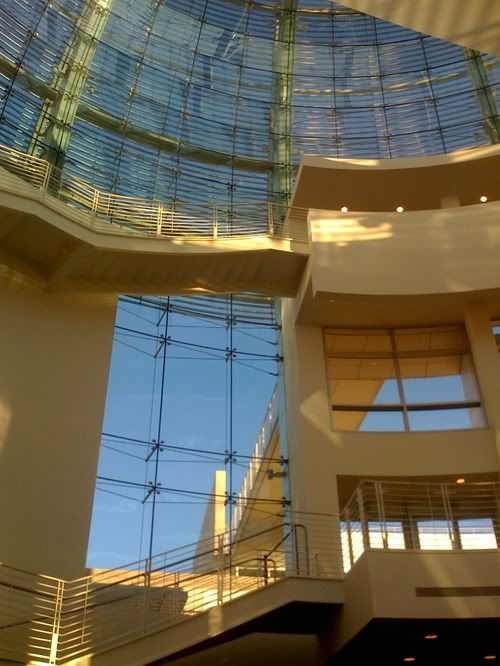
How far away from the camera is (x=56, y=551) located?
12.9 metres

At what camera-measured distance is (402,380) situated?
48.6 feet

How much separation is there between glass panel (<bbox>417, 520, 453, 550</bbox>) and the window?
1.91m

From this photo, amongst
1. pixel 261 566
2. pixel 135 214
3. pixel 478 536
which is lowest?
pixel 261 566

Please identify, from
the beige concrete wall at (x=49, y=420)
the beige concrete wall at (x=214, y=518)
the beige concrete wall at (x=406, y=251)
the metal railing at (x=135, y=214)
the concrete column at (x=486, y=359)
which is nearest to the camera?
the beige concrete wall at (x=49, y=420)

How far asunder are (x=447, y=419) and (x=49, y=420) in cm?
820

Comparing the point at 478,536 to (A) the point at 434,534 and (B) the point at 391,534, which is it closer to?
(A) the point at 434,534

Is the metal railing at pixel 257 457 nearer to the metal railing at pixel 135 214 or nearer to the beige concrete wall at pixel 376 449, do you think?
the beige concrete wall at pixel 376 449

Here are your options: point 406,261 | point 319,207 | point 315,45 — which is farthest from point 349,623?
point 315,45

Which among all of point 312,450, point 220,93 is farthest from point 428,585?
point 220,93

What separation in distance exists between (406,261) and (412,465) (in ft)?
14.0

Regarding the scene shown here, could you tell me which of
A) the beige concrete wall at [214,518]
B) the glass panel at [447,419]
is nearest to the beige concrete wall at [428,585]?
the glass panel at [447,419]

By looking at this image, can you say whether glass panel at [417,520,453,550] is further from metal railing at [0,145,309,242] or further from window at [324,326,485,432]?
metal railing at [0,145,309,242]

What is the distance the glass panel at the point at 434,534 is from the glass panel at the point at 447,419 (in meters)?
1.89

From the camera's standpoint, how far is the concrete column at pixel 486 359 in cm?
1361
